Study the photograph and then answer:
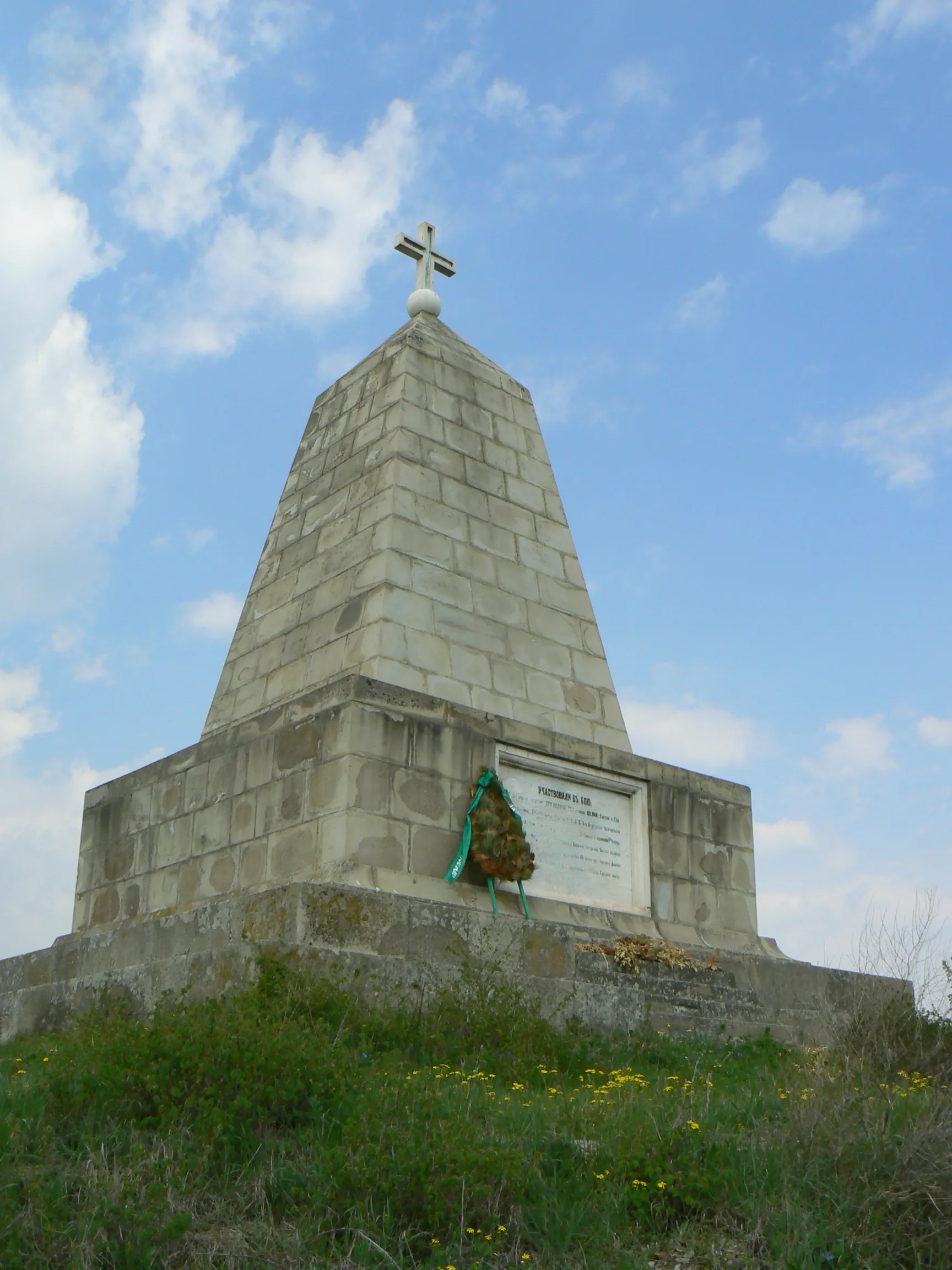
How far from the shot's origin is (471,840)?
7.93 m

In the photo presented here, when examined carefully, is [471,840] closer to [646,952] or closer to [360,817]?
[360,817]

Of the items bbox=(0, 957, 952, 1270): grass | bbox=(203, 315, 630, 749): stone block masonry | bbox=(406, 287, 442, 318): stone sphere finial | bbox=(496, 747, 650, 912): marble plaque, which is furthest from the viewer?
bbox=(406, 287, 442, 318): stone sphere finial

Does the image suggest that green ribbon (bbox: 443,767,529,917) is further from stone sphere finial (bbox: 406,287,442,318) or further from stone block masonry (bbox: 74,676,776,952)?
stone sphere finial (bbox: 406,287,442,318)

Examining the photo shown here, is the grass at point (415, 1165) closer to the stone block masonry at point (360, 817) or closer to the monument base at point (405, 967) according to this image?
the monument base at point (405, 967)

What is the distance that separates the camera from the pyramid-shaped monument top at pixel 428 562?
8977mm

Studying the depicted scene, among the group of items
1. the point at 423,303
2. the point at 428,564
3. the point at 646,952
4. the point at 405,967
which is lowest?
the point at 405,967

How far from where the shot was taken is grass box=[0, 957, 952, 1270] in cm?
373

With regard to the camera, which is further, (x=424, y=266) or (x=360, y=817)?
(x=424, y=266)

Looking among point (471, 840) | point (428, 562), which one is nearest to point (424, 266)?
point (428, 562)

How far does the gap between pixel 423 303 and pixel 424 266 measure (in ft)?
1.53

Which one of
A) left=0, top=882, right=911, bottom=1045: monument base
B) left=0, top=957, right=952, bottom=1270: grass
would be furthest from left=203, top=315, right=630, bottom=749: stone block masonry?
left=0, top=957, right=952, bottom=1270: grass

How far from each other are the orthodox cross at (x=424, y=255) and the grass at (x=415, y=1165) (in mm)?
7619

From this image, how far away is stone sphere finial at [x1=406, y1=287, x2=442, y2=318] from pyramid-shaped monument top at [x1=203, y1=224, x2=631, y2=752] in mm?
12

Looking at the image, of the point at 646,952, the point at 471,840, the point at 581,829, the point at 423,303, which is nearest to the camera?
the point at 471,840
